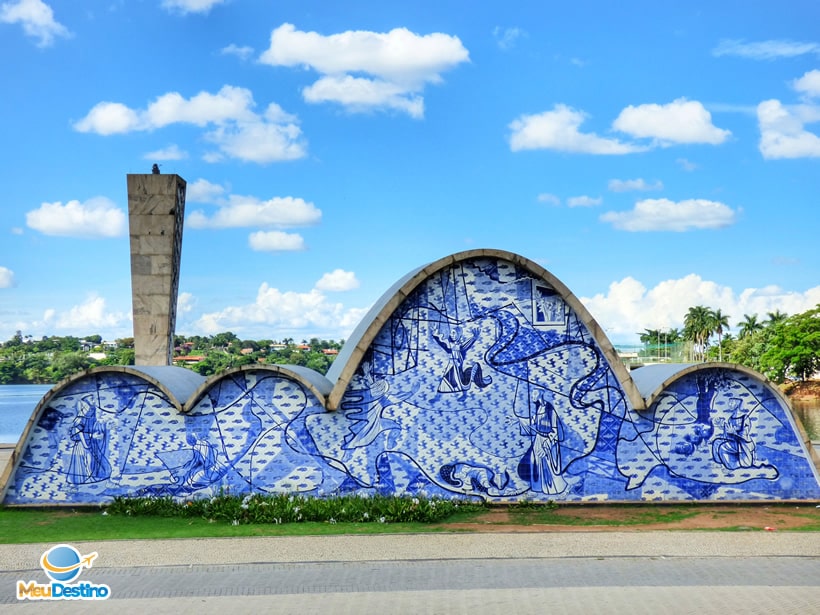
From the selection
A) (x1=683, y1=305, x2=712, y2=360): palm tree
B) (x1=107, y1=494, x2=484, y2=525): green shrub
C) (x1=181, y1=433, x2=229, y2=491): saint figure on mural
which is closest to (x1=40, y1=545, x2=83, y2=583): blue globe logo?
(x1=107, y1=494, x2=484, y2=525): green shrub

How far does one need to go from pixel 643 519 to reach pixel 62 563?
7528 millimetres

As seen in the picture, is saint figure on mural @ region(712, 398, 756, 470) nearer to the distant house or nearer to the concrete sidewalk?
the concrete sidewalk

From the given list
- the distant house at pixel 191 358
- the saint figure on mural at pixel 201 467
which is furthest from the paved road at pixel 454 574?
the distant house at pixel 191 358

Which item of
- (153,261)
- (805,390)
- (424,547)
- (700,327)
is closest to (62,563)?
(424,547)

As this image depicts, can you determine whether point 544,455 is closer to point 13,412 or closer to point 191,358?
point 191,358

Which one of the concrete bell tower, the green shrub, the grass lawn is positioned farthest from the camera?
the concrete bell tower

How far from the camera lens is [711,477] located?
13812 millimetres

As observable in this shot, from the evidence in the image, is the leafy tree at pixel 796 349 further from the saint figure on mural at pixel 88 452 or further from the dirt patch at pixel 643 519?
the saint figure on mural at pixel 88 452

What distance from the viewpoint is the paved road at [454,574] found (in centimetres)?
882

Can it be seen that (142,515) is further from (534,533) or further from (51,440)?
(534,533)

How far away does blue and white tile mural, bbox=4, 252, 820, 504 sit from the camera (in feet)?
44.9

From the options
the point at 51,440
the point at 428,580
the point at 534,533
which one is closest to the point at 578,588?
the point at 428,580

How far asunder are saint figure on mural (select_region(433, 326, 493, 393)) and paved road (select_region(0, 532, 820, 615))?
2726 millimetres

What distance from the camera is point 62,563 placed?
10.3m
